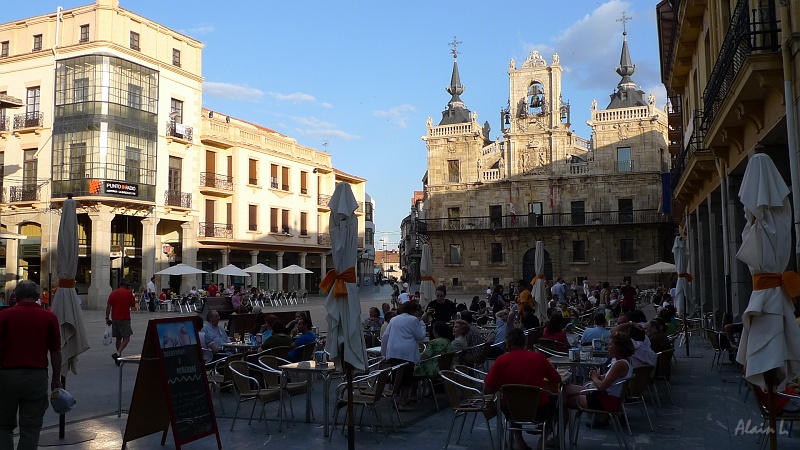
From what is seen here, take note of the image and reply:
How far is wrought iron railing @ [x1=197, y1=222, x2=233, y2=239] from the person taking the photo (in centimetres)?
3557

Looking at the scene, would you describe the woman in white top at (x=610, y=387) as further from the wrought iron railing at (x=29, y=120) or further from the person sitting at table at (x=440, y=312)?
the wrought iron railing at (x=29, y=120)

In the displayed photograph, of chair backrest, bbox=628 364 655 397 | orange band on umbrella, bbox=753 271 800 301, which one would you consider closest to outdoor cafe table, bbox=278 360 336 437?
chair backrest, bbox=628 364 655 397

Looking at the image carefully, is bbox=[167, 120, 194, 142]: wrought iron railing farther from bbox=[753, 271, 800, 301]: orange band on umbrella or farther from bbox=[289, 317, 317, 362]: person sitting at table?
bbox=[753, 271, 800, 301]: orange band on umbrella

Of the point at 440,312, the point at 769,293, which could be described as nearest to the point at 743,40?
the point at 769,293

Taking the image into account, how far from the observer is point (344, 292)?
683 cm

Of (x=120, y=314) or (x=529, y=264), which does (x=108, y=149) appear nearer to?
(x=120, y=314)

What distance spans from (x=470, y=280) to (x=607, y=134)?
14715 mm

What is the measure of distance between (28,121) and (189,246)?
9.53 meters

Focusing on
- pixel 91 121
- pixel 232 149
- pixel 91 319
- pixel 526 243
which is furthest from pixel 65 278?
pixel 526 243

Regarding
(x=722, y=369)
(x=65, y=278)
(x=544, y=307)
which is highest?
(x=65, y=278)

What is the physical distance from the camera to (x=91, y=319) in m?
24.4

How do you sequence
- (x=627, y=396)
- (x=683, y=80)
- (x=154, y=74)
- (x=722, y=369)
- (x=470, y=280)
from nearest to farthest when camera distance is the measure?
(x=627, y=396), (x=722, y=369), (x=683, y=80), (x=154, y=74), (x=470, y=280)

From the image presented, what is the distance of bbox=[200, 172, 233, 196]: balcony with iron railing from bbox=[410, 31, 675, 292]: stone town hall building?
1867 cm

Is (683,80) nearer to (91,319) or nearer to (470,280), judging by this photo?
(91,319)
